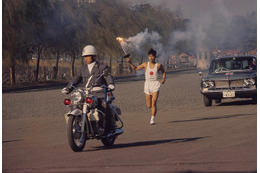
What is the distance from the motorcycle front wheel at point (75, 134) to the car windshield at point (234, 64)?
11684mm

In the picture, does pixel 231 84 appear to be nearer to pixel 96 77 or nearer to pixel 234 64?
pixel 234 64

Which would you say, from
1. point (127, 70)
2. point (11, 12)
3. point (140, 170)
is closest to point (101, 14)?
point (127, 70)

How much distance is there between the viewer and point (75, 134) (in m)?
10.3

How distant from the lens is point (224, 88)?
20.4 metres

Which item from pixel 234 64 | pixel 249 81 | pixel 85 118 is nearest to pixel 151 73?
pixel 85 118

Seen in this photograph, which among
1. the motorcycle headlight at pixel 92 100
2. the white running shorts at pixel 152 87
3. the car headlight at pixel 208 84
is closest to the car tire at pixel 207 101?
the car headlight at pixel 208 84

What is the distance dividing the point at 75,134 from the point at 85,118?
32 centimetres

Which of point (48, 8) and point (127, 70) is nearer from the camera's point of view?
point (48, 8)

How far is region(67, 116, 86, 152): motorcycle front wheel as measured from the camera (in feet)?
33.1

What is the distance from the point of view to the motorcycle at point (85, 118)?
1030cm

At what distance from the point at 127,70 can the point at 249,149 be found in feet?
231

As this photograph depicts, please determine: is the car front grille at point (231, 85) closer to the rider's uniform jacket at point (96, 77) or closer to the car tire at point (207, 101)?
the car tire at point (207, 101)

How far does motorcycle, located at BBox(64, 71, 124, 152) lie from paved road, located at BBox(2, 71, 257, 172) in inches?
9.5

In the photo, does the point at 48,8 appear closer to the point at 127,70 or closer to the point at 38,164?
the point at 127,70
